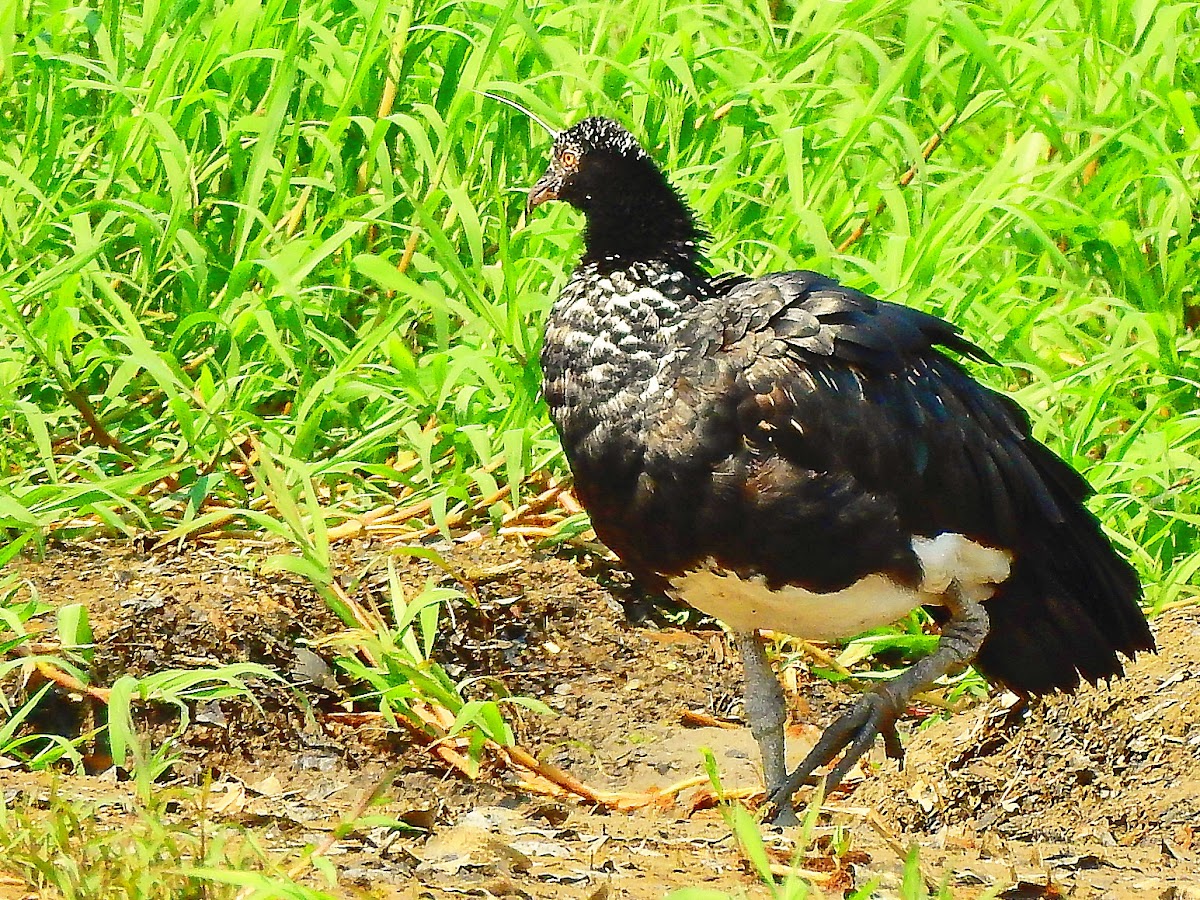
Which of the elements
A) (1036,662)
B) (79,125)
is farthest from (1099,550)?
(79,125)

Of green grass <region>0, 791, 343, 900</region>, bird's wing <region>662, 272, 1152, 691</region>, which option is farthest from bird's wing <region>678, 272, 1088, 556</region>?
green grass <region>0, 791, 343, 900</region>

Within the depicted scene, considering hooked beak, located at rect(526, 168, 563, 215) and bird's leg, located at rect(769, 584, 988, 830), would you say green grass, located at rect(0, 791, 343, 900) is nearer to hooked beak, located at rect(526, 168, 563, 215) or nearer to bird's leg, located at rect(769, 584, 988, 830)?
bird's leg, located at rect(769, 584, 988, 830)

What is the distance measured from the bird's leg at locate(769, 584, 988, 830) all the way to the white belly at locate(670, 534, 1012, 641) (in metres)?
0.07

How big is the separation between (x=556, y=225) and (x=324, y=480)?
40.1 inches

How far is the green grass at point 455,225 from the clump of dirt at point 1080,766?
0.35 m

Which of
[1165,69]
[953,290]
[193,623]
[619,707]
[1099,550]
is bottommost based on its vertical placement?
[619,707]

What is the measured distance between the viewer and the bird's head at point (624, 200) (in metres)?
3.90

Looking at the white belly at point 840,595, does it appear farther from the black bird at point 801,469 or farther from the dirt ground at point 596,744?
the dirt ground at point 596,744

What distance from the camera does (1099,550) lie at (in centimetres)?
402

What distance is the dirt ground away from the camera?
3.28 m

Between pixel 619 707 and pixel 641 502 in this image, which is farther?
pixel 619 707

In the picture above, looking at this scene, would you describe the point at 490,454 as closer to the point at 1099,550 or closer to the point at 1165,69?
the point at 1099,550

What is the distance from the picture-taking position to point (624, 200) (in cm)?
392

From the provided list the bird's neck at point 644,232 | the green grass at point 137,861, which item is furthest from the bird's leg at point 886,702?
the green grass at point 137,861
